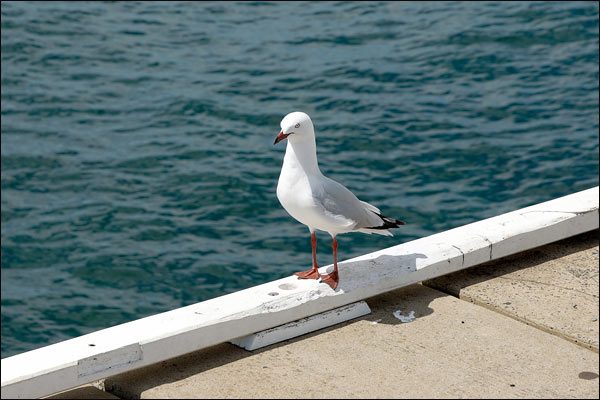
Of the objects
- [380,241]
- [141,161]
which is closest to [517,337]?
[380,241]

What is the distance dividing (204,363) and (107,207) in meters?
6.38

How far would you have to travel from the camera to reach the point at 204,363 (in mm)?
3855

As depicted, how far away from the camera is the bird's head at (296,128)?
13.4ft

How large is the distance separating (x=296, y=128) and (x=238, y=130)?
7.22 metres

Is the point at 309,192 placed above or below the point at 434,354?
above

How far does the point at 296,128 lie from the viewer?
13.5ft

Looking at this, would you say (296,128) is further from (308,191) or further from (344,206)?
(344,206)

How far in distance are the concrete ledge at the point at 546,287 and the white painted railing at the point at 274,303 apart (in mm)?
71

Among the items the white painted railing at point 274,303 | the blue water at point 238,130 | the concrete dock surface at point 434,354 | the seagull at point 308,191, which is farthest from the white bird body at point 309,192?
the blue water at point 238,130

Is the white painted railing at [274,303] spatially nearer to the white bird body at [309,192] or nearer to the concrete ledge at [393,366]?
the concrete ledge at [393,366]

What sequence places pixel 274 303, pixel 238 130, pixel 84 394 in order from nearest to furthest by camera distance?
1. pixel 84 394
2. pixel 274 303
3. pixel 238 130

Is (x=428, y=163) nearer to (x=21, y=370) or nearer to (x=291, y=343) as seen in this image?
(x=291, y=343)

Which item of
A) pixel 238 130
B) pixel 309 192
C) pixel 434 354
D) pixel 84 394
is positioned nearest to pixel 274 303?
pixel 309 192

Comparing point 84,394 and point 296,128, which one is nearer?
point 84,394
